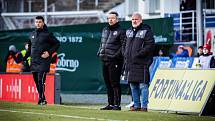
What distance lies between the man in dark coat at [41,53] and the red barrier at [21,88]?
2.34 m

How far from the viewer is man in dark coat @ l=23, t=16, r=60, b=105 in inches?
691

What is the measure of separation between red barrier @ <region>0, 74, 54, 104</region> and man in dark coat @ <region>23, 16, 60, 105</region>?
2337 mm

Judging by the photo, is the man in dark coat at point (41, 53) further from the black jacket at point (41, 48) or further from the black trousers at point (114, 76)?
the black trousers at point (114, 76)

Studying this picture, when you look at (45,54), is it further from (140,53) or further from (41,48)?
(140,53)

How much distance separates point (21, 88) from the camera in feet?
69.0

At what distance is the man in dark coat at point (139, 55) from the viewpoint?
15383 millimetres

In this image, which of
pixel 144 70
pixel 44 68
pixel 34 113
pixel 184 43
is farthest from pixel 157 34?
pixel 34 113

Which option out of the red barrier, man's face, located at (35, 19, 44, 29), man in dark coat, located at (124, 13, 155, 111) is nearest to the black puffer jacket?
man in dark coat, located at (124, 13, 155, 111)

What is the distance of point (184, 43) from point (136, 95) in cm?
1072

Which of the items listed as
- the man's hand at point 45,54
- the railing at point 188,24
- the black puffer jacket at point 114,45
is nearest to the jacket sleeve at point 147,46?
the black puffer jacket at point 114,45

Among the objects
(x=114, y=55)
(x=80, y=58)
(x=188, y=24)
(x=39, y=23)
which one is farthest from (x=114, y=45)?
(x=188, y=24)

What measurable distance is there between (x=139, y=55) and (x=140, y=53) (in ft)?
0.15

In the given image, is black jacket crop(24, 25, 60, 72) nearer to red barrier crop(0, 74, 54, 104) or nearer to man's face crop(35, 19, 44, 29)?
man's face crop(35, 19, 44, 29)

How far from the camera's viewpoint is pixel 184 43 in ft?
85.8
